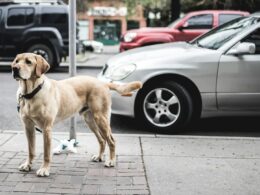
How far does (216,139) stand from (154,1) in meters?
30.1

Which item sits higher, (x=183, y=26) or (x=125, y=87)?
(x=183, y=26)

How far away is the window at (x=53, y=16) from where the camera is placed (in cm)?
1512

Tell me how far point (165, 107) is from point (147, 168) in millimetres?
1890

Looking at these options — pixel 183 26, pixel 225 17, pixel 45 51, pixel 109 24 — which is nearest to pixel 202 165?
pixel 183 26

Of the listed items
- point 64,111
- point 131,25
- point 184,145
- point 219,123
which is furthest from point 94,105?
point 131,25

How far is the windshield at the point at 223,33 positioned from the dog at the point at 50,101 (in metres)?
2.39

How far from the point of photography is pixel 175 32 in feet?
48.5

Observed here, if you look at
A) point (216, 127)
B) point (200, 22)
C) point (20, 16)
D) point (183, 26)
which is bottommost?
point (216, 127)

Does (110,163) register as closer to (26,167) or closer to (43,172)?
(43,172)

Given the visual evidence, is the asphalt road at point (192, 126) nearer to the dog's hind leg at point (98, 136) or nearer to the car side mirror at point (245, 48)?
the car side mirror at point (245, 48)

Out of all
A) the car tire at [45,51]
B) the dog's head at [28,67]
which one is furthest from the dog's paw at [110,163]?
the car tire at [45,51]

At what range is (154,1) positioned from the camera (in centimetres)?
3556

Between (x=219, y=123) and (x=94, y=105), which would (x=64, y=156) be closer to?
(x=94, y=105)

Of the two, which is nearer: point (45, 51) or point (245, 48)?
point (245, 48)
